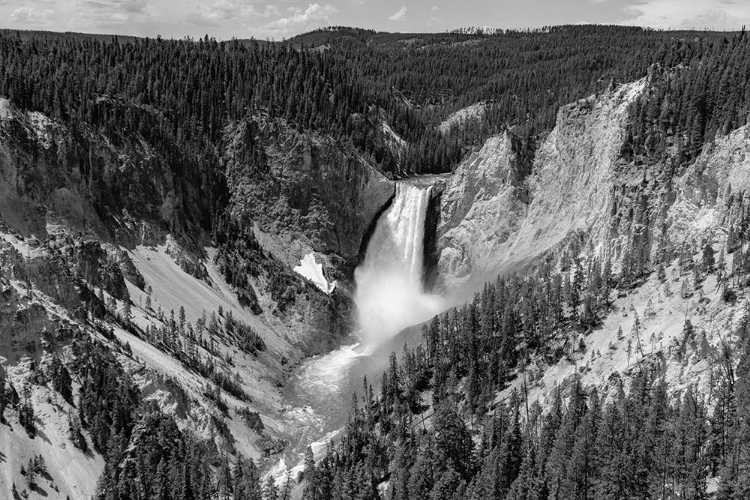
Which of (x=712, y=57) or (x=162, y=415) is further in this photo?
(x=712, y=57)

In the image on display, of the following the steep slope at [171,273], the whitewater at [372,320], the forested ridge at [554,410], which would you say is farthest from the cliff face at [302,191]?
the forested ridge at [554,410]

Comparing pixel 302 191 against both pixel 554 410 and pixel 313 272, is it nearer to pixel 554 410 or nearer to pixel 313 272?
pixel 313 272

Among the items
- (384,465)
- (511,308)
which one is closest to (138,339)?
(384,465)

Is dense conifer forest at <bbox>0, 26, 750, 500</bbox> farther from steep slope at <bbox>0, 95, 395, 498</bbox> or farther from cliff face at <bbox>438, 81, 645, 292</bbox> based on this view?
cliff face at <bbox>438, 81, 645, 292</bbox>

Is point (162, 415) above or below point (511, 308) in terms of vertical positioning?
below

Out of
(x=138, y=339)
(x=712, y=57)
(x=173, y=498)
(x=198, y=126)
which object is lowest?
(x=173, y=498)

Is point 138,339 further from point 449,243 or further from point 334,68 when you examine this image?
point 334,68
